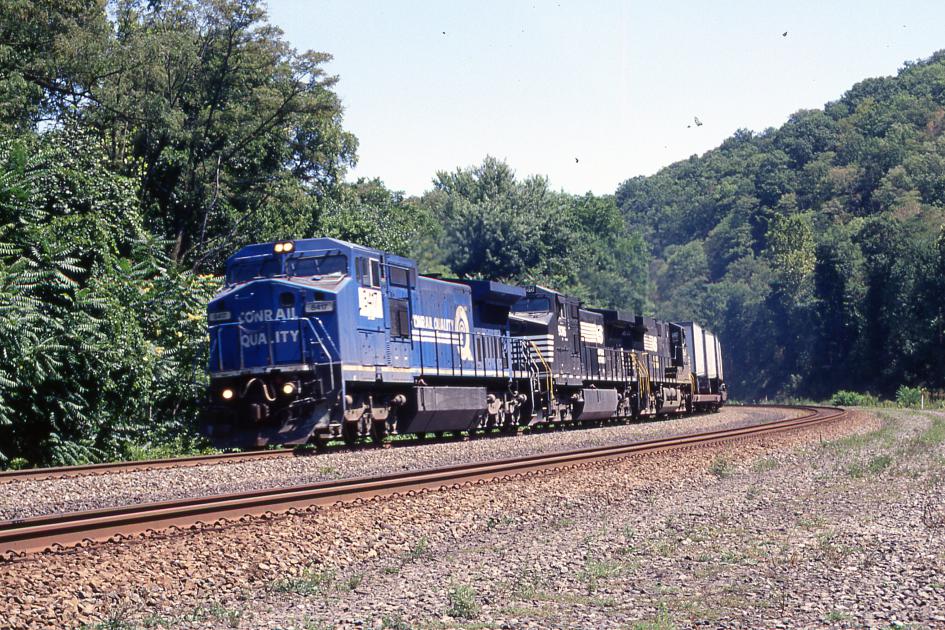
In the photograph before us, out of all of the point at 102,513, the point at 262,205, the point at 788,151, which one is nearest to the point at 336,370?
the point at 102,513

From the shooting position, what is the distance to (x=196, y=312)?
20.0 m

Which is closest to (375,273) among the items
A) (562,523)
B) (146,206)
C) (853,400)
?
(562,523)

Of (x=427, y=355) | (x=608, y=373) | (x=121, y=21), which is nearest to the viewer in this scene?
(x=427, y=355)

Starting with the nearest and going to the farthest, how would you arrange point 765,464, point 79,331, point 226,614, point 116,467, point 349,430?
1. point 226,614
2. point 116,467
3. point 765,464
4. point 79,331
5. point 349,430

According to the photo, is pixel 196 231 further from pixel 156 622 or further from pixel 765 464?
pixel 156 622

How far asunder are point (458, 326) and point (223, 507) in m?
11.1

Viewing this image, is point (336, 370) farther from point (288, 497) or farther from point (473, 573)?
point (473, 573)

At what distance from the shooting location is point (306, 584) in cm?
662

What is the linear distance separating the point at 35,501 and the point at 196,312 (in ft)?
32.1

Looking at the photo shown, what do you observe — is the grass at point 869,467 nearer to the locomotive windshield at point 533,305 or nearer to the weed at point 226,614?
the weed at point 226,614

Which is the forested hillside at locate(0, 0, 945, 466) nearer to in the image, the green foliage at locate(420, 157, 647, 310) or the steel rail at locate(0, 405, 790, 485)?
the green foliage at locate(420, 157, 647, 310)

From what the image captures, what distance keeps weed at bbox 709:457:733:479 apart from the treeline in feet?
32.9

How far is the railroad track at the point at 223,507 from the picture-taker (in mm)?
7207

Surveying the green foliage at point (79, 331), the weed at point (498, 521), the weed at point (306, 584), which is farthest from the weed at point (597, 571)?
the green foliage at point (79, 331)
